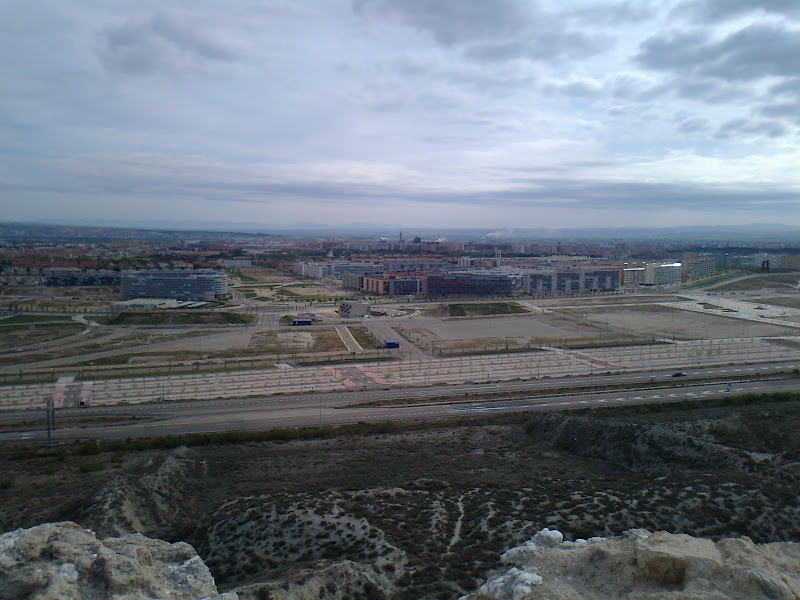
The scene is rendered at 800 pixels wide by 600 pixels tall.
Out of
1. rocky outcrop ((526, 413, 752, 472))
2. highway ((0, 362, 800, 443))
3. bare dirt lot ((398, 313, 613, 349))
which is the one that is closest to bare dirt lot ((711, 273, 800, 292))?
bare dirt lot ((398, 313, 613, 349))

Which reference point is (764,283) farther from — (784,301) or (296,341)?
(296,341)

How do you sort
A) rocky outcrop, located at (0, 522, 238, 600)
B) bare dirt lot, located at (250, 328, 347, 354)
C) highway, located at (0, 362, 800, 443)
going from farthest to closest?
bare dirt lot, located at (250, 328, 347, 354) < highway, located at (0, 362, 800, 443) < rocky outcrop, located at (0, 522, 238, 600)

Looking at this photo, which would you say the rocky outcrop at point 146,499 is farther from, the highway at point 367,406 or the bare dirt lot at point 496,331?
the bare dirt lot at point 496,331

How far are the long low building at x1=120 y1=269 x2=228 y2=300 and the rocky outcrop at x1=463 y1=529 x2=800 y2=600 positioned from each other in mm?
34582

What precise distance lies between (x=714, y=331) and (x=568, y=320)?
21.6 feet

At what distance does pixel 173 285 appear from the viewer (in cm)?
3650

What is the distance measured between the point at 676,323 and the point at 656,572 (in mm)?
25937

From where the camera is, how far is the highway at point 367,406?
38.3ft

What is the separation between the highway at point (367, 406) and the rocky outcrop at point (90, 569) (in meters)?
6.73

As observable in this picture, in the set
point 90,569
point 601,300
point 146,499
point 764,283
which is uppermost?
point 764,283

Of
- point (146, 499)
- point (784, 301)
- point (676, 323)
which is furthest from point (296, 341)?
point (784, 301)

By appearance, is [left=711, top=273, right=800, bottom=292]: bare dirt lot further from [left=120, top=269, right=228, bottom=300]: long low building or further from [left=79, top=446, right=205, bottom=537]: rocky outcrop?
[left=79, top=446, right=205, bottom=537]: rocky outcrop

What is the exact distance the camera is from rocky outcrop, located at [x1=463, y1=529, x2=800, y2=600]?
12.3 ft

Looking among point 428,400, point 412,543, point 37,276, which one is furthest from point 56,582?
point 37,276
